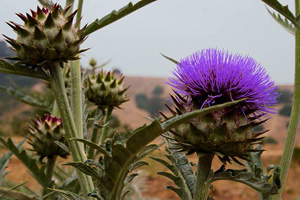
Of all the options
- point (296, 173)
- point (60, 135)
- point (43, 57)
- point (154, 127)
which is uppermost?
point (43, 57)

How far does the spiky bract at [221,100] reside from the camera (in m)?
1.00

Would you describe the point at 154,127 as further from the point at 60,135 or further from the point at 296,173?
the point at 296,173

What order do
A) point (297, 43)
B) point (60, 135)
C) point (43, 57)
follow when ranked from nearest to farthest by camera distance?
point (43, 57) → point (297, 43) → point (60, 135)

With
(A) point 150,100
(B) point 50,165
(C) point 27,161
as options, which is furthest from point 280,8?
(A) point 150,100

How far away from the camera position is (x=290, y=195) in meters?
9.95

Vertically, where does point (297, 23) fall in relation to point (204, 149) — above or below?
above

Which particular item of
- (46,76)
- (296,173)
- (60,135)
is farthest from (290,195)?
(46,76)

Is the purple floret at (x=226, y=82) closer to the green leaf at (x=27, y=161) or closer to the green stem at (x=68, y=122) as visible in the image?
the green stem at (x=68, y=122)

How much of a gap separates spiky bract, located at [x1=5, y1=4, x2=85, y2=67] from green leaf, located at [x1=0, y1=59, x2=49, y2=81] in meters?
0.02

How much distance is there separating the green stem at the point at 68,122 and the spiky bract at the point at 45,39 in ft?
0.14

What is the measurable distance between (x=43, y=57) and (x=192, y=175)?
54 centimetres

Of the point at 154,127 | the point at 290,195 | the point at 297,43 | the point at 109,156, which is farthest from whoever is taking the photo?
the point at 290,195

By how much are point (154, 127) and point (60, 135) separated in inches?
43.5

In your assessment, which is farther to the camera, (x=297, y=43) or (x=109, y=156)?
(x=297, y=43)
